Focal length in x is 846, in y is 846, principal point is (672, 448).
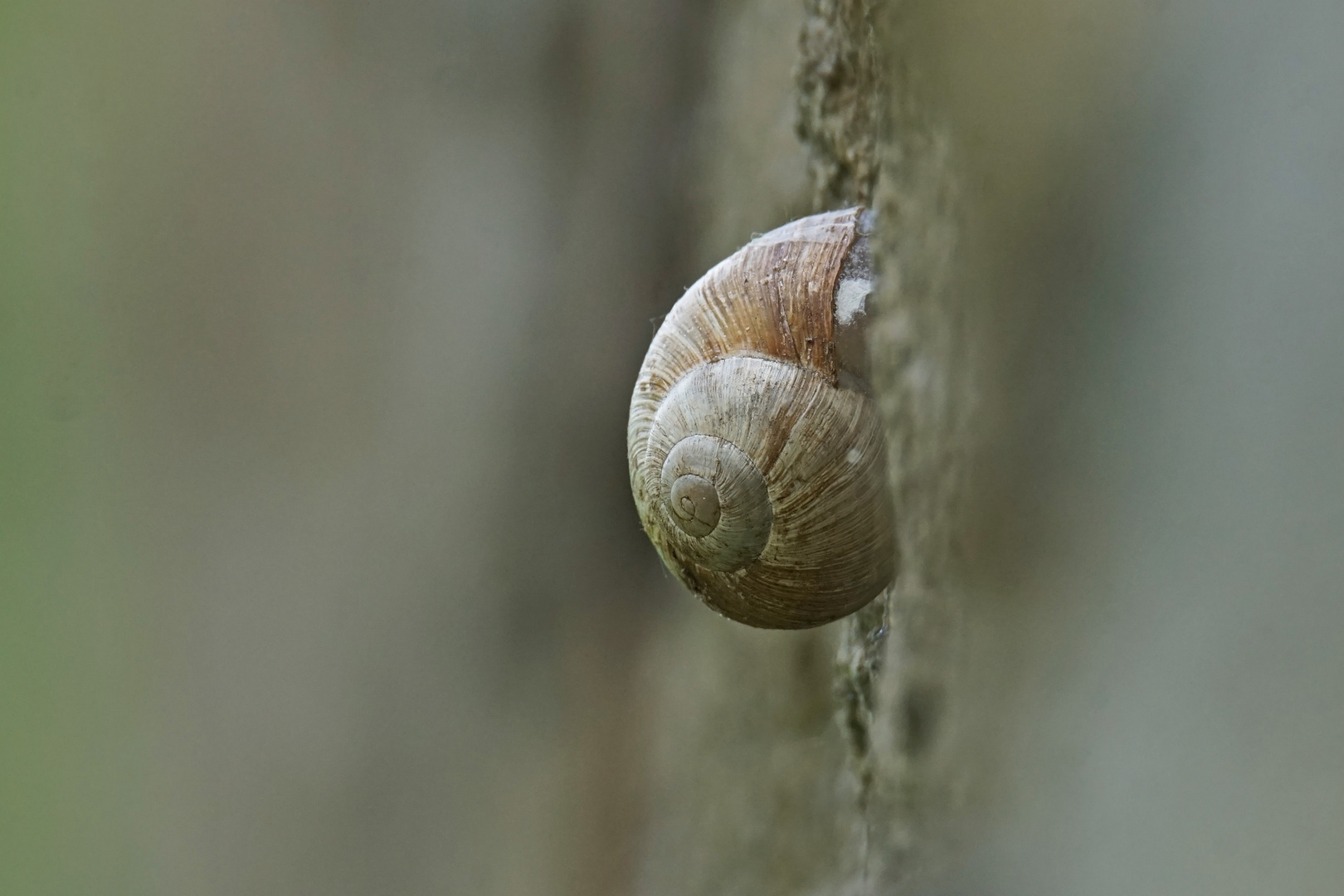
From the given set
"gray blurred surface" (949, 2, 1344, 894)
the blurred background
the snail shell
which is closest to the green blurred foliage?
the blurred background

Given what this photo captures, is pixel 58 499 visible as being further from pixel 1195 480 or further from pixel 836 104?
pixel 1195 480

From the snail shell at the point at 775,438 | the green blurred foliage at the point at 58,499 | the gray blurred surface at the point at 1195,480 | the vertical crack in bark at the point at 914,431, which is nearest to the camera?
the gray blurred surface at the point at 1195,480

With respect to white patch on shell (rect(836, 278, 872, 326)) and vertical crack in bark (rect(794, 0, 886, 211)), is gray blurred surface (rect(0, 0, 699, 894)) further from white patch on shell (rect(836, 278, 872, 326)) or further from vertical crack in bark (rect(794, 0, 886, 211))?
white patch on shell (rect(836, 278, 872, 326))

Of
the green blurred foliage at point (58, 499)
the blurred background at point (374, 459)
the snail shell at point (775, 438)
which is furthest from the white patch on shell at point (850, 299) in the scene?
the green blurred foliage at point (58, 499)

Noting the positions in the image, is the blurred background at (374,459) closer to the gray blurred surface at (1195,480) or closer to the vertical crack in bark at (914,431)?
the vertical crack in bark at (914,431)

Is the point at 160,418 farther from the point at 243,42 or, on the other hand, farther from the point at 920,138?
the point at 920,138

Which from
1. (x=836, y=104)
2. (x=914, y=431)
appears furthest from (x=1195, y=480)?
(x=836, y=104)

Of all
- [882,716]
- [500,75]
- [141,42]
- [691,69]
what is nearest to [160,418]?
[141,42]

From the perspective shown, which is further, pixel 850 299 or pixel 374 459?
pixel 374 459
